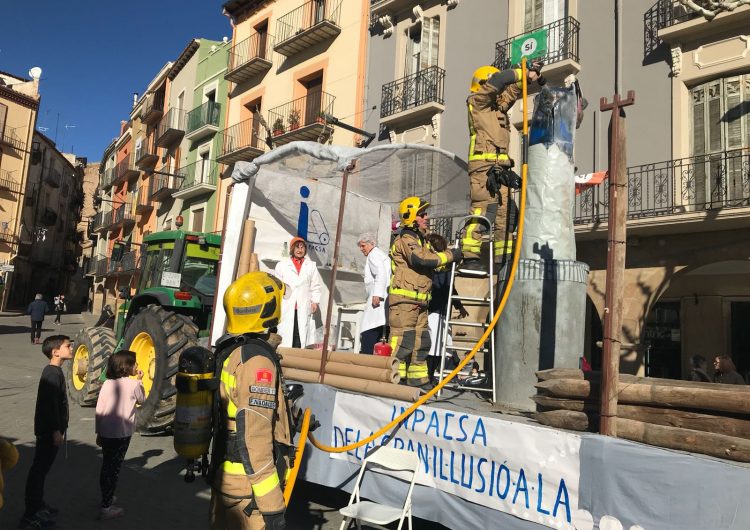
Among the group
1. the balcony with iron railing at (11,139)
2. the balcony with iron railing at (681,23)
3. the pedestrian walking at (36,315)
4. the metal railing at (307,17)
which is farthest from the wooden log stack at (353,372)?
the balcony with iron railing at (11,139)

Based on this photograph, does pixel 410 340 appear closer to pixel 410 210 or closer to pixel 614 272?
pixel 410 210

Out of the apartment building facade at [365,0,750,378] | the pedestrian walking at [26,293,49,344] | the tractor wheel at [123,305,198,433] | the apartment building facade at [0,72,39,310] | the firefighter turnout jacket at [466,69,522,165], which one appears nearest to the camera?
the firefighter turnout jacket at [466,69,522,165]

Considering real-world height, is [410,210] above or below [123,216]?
below

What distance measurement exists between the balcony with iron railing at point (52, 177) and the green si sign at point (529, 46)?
134ft

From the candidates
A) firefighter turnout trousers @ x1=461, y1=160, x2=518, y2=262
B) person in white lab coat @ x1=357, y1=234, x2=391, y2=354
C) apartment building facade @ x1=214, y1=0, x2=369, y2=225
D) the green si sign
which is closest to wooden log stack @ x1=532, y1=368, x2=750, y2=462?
firefighter turnout trousers @ x1=461, y1=160, x2=518, y2=262

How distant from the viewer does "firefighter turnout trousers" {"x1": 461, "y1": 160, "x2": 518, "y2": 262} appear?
5.41 meters

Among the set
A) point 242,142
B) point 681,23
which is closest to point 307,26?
point 242,142

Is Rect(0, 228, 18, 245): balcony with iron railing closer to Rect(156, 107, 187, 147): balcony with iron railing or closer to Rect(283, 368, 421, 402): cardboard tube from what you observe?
Rect(156, 107, 187, 147): balcony with iron railing

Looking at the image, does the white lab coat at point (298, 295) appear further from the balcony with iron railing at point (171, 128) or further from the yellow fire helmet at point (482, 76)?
the balcony with iron railing at point (171, 128)

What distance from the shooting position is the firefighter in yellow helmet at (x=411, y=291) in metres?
5.33

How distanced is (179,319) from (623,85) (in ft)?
31.6

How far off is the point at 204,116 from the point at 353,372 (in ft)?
73.9

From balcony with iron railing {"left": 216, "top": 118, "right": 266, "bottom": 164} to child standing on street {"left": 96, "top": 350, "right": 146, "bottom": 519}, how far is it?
16412mm

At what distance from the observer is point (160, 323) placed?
23.2 feet
